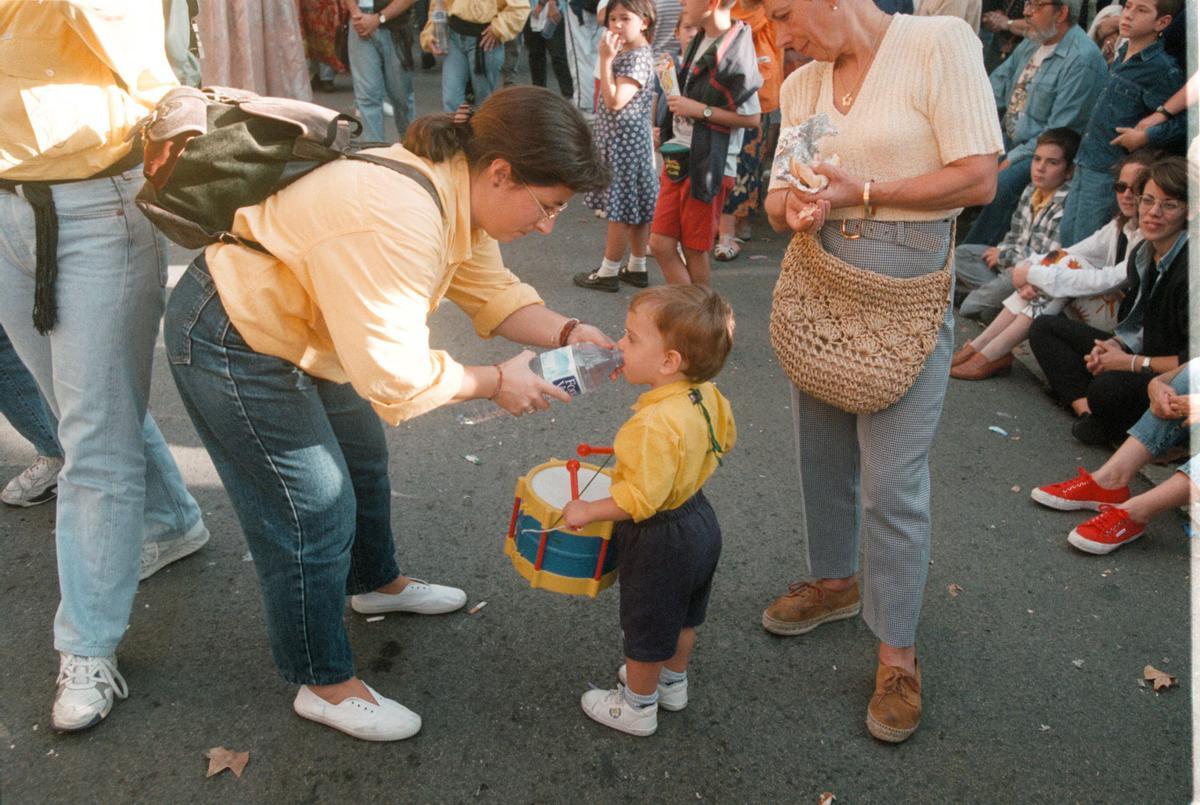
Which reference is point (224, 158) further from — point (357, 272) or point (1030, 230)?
point (1030, 230)

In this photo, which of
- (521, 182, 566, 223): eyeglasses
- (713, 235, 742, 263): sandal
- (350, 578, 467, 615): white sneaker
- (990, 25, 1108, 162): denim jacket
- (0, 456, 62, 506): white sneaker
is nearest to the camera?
(521, 182, 566, 223): eyeglasses

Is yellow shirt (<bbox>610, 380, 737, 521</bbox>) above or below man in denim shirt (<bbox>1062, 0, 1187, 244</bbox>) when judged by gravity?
below

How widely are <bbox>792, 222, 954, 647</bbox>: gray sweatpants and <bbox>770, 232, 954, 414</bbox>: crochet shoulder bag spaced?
0.20ft

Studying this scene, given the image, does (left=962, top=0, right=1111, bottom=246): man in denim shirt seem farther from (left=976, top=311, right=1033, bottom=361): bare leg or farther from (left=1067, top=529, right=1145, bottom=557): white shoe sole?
(left=1067, top=529, right=1145, bottom=557): white shoe sole

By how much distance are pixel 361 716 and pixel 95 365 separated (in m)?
1.18

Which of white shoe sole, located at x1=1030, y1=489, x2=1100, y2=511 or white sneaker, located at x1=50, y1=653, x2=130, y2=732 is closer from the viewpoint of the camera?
white sneaker, located at x1=50, y1=653, x2=130, y2=732

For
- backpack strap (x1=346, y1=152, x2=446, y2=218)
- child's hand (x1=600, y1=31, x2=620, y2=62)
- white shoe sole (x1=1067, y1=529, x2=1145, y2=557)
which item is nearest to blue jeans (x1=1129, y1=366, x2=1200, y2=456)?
white shoe sole (x1=1067, y1=529, x2=1145, y2=557)

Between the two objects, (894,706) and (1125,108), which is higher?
(1125,108)

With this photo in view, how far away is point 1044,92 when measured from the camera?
6.34 metres

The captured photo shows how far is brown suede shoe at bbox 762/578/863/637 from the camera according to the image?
2963 mm

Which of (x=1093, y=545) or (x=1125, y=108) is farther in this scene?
(x=1125, y=108)

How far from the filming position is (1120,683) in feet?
9.40

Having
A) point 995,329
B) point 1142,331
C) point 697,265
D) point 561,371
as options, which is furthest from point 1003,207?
point 561,371

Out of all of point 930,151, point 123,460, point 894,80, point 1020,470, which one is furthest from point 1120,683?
point 123,460
